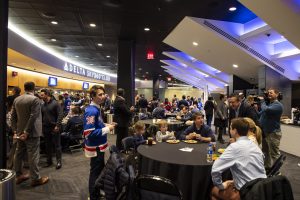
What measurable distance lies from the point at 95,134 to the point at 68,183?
1608mm

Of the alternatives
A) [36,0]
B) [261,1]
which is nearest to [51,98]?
[36,0]

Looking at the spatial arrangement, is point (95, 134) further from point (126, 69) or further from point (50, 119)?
point (126, 69)

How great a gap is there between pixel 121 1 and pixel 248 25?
4.51m

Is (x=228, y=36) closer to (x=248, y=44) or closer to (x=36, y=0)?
(x=248, y=44)

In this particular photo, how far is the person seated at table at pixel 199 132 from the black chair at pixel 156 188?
195 cm

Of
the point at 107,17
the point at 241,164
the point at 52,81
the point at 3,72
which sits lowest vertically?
the point at 241,164

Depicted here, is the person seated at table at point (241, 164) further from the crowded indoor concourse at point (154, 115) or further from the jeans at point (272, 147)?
the jeans at point (272, 147)

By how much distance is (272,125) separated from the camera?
4727 millimetres

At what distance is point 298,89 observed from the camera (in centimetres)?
1024

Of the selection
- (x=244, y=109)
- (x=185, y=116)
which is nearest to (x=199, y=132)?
(x=244, y=109)

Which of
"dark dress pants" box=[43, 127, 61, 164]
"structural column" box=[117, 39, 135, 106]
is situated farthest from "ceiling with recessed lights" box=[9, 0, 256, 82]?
"dark dress pants" box=[43, 127, 61, 164]

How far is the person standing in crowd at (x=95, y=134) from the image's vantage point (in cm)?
295

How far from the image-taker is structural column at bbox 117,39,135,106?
8125 millimetres

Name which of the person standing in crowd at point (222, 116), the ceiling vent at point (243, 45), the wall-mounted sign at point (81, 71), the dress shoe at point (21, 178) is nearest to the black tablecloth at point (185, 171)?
the dress shoe at point (21, 178)
